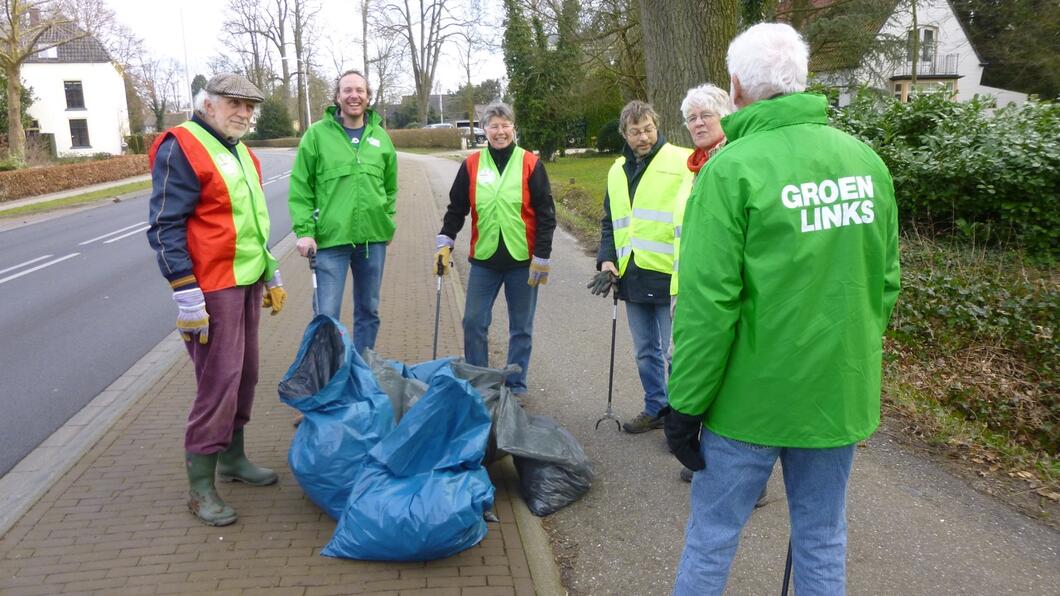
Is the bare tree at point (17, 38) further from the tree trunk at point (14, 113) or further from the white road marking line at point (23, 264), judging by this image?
the white road marking line at point (23, 264)

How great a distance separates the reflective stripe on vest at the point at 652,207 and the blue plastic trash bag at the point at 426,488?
145 centimetres

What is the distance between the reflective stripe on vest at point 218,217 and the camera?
→ 3482mm

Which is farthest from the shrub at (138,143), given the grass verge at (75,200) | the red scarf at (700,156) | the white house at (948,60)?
the red scarf at (700,156)

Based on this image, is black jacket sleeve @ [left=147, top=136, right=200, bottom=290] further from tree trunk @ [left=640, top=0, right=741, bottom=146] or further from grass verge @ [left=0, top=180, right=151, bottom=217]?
grass verge @ [left=0, top=180, right=151, bottom=217]

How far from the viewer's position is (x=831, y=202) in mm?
2117

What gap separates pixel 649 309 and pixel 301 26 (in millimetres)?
63010

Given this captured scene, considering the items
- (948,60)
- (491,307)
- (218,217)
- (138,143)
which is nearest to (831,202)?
(218,217)

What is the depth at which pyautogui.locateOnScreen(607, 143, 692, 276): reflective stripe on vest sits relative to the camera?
4215mm

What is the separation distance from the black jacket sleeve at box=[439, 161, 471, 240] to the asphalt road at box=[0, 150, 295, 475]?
9.63ft

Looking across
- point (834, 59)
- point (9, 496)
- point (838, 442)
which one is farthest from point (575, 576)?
point (834, 59)

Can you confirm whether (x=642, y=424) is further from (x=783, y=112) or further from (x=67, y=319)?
(x=67, y=319)

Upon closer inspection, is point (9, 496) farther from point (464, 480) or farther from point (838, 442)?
point (838, 442)

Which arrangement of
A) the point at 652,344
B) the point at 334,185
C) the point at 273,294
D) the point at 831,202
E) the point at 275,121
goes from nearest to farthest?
the point at 831,202 → the point at 273,294 → the point at 652,344 → the point at 334,185 → the point at 275,121

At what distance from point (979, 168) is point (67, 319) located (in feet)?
31.0
